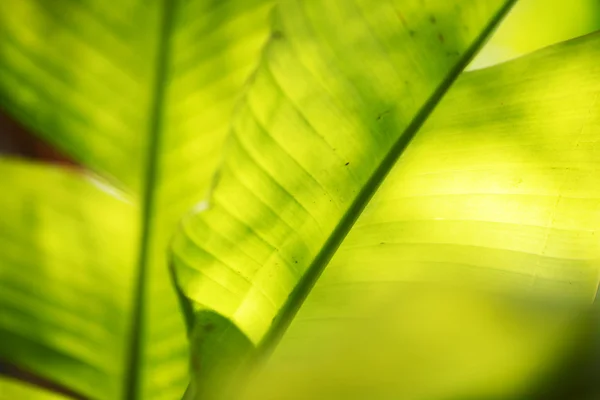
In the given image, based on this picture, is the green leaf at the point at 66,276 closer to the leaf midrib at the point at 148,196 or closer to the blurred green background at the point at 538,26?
the leaf midrib at the point at 148,196

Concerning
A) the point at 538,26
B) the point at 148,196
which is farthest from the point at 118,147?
the point at 538,26

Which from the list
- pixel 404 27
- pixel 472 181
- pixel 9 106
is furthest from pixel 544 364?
pixel 9 106

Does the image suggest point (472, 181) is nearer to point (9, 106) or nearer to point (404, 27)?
point (404, 27)

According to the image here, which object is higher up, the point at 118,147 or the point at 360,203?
the point at 118,147

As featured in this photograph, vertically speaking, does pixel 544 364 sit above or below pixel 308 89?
below

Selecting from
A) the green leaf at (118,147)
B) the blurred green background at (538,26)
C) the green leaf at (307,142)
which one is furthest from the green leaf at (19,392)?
the blurred green background at (538,26)

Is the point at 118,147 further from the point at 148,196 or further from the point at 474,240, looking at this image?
the point at 474,240
